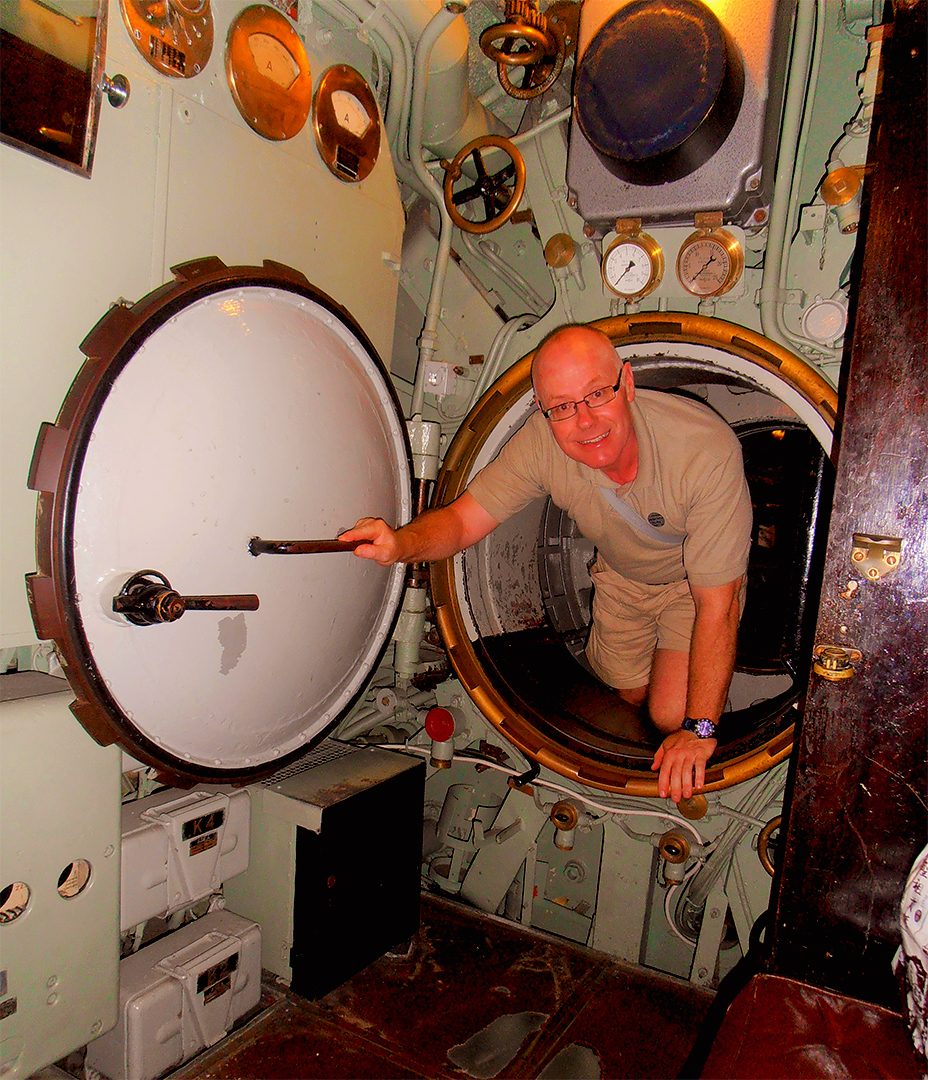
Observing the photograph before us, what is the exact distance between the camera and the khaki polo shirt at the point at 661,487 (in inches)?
92.1

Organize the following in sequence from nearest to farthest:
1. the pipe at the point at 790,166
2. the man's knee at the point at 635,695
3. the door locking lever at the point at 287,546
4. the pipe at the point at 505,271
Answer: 1. the door locking lever at the point at 287,546
2. the pipe at the point at 790,166
3. the pipe at the point at 505,271
4. the man's knee at the point at 635,695

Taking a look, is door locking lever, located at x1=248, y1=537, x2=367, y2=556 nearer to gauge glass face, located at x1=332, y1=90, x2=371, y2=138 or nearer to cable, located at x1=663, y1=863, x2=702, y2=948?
gauge glass face, located at x1=332, y1=90, x2=371, y2=138

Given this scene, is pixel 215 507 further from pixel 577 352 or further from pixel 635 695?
pixel 635 695

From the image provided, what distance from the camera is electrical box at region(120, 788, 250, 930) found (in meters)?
1.96

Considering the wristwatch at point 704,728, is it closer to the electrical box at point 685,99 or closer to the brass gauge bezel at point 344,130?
the electrical box at point 685,99

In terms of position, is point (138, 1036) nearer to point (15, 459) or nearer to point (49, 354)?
point (15, 459)

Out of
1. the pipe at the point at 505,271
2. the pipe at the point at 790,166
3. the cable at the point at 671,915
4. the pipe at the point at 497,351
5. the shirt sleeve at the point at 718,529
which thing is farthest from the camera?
the pipe at the point at 505,271

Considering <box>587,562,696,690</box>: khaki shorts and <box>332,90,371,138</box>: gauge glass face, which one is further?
<box>587,562,696,690</box>: khaki shorts

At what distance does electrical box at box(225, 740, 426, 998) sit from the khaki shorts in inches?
43.7

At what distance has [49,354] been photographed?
5.22ft

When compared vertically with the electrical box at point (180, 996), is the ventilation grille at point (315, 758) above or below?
above

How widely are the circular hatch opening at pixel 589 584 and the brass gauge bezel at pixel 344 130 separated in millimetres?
853

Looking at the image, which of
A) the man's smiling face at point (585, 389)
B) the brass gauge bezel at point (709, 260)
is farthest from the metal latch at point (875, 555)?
the brass gauge bezel at point (709, 260)

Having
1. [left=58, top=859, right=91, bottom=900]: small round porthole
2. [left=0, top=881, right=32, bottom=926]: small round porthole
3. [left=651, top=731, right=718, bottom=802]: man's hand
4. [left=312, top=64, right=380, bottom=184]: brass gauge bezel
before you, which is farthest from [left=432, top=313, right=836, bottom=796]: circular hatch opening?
[left=0, top=881, right=32, bottom=926]: small round porthole
